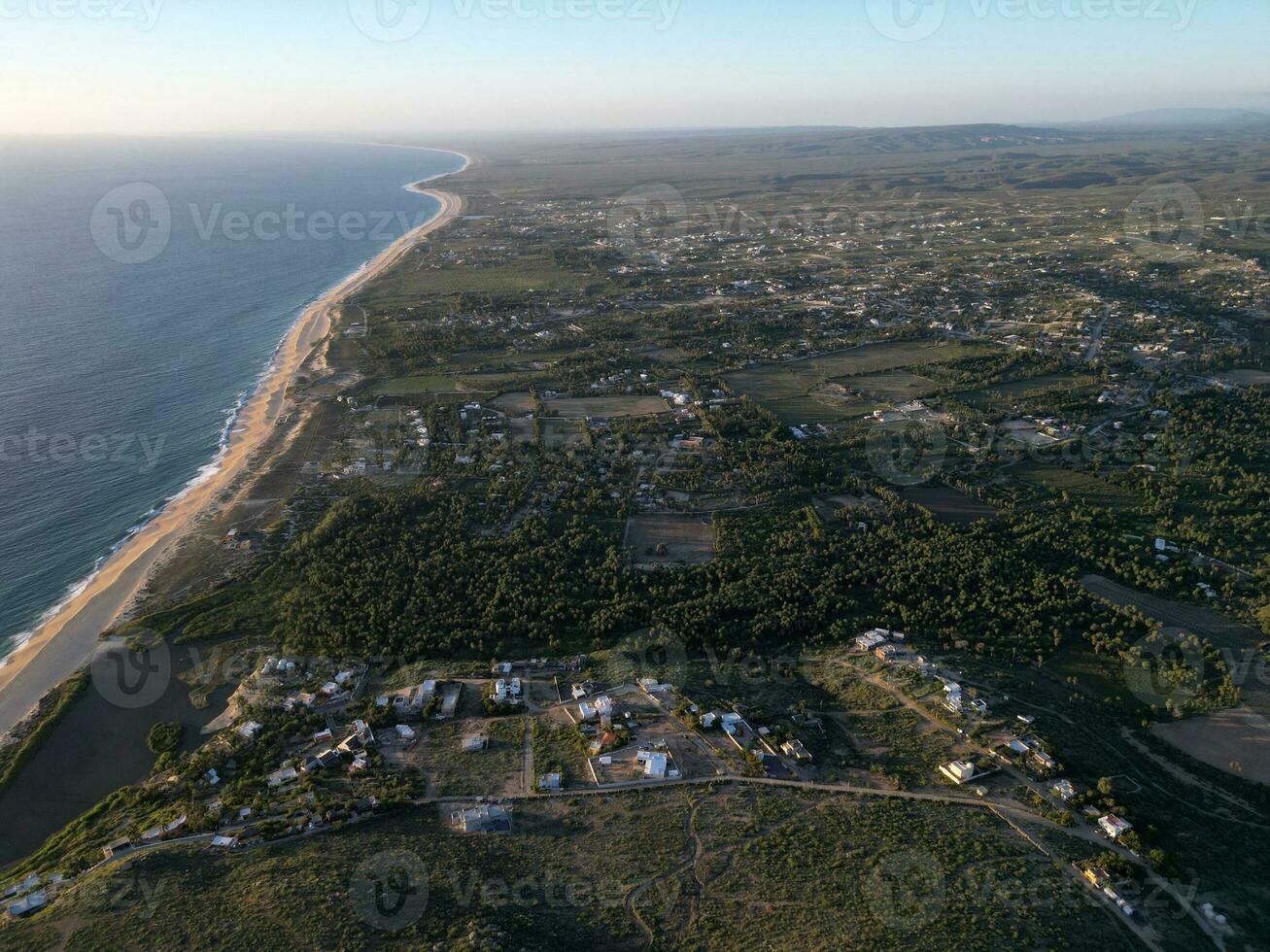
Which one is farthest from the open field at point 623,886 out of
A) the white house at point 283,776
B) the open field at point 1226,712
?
the open field at point 1226,712

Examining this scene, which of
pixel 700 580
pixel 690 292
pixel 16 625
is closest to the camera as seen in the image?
pixel 16 625

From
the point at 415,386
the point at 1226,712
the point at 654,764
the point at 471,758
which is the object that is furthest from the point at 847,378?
the point at 471,758

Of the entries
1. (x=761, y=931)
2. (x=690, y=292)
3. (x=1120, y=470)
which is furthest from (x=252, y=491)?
(x=690, y=292)

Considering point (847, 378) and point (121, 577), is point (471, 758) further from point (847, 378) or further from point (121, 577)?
point (847, 378)

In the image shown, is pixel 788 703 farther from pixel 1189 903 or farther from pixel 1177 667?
pixel 1177 667

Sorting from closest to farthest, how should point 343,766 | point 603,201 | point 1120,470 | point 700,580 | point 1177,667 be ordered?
1. point 343,766
2. point 1177,667
3. point 700,580
4. point 1120,470
5. point 603,201

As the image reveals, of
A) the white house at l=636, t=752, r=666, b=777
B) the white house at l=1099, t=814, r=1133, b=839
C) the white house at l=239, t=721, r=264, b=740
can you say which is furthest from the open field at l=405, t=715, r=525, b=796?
the white house at l=1099, t=814, r=1133, b=839
